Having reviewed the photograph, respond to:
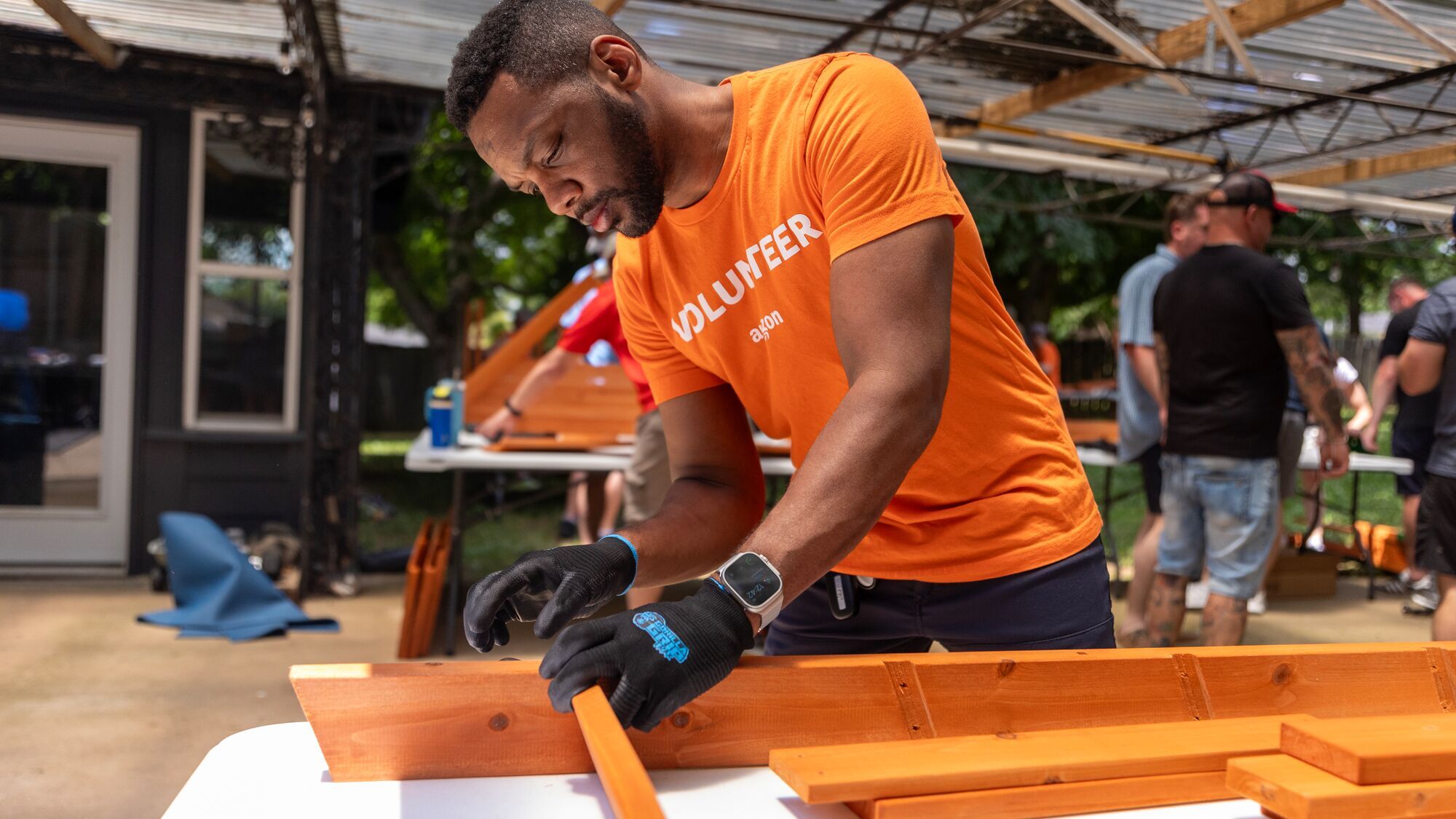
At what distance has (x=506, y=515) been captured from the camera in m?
10.9

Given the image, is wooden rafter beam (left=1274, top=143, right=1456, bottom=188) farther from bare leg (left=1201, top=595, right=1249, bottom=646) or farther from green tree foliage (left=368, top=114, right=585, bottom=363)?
green tree foliage (left=368, top=114, right=585, bottom=363)

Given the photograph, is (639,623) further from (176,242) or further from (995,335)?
(176,242)

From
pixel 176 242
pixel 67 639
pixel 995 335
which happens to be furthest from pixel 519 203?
pixel 995 335

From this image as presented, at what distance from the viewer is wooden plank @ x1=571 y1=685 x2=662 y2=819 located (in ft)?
3.07

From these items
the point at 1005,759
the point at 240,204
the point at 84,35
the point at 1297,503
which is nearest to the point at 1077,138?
the point at 1297,503

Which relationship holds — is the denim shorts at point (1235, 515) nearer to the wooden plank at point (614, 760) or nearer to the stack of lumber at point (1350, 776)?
the stack of lumber at point (1350, 776)

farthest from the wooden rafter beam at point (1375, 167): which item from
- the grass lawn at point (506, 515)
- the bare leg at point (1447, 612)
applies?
the bare leg at point (1447, 612)

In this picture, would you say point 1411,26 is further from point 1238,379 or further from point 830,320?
point 830,320

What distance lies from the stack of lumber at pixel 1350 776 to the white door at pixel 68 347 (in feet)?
25.3

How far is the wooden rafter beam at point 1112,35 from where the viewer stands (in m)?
5.69

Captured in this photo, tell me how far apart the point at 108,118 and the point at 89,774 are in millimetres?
5076

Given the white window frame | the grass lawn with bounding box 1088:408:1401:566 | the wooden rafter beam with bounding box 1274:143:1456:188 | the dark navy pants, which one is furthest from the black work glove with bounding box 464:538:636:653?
the wooden rafter beam with bounding box 1274:143:1456:188

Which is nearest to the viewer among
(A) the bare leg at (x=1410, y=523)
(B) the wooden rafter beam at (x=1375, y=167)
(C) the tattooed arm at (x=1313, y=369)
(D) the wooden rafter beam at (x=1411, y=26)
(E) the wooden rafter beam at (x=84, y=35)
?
(C) the tattooed arm at (x=1313, y=369)

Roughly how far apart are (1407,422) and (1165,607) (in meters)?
2.94
